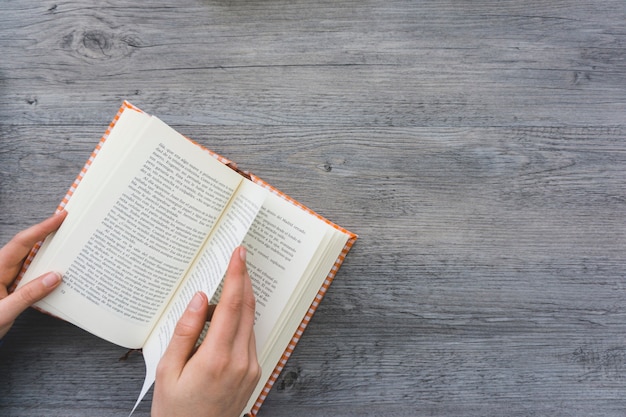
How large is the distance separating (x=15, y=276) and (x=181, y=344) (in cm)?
34

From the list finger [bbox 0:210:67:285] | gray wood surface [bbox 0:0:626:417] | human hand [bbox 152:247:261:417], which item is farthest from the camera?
gray wood surface [bbox 0:0:626:417]

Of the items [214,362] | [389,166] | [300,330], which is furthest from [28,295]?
[389,166]

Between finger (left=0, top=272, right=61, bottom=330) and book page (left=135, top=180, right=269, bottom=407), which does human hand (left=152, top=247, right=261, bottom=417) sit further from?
finger (left=0, top=272, right=61, bottom=330)

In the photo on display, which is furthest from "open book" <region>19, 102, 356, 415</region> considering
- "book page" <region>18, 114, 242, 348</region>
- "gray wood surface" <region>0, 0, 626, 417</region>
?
"gray wood surface" <region>0, 0, 626, 417</region>

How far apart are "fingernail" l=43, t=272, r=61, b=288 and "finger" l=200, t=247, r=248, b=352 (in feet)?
0.83

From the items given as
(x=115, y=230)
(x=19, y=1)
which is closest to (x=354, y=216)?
(x=115, y=230)

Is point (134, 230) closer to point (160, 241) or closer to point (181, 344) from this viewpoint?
point (160, 241)

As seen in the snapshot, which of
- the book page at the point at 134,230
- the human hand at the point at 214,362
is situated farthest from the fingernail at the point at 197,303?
the book page at the point at 134,230

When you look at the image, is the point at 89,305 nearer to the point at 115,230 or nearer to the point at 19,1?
the point at 115,230

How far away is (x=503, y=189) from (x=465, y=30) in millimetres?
293

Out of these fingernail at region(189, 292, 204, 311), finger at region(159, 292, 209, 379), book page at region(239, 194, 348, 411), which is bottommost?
finger at region(159, 292, 209, 379)

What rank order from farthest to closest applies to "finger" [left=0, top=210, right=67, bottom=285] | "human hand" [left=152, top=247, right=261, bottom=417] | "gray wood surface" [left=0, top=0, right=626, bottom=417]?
"gray wood surface" [left=0, top=0, right=626, bottom=417], "finger" [left=0, top=210, right=67, bottom=285], "human hand" [left=152, top=247, right=261, bottom=417]

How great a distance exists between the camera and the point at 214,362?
0.56m

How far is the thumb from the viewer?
0.65 m
